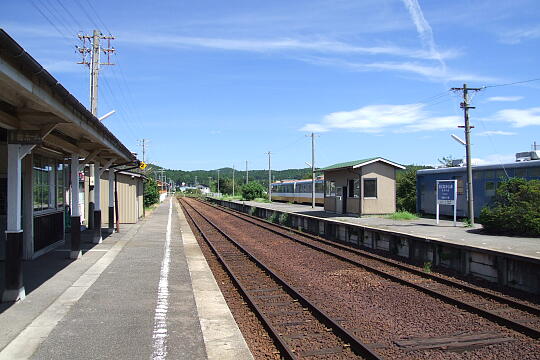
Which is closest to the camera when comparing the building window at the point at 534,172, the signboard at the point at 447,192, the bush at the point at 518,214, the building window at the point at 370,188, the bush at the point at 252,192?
the bush at the point at 518,214

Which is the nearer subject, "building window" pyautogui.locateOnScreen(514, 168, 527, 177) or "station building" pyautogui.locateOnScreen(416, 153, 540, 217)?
"building window" pyautogui.locateOnScreen(514, 168, 527, 177)

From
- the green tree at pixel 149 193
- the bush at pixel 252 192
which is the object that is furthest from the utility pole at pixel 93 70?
the bush at pixel 252 192

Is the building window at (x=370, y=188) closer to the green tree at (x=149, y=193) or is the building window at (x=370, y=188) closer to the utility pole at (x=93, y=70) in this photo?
the utility pole at (x=93, y=70)

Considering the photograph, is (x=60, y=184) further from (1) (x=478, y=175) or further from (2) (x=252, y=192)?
(2) (x=252, y=192)

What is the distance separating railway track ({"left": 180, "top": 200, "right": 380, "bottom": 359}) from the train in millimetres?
32296

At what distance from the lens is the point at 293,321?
677cm

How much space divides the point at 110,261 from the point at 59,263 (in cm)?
117

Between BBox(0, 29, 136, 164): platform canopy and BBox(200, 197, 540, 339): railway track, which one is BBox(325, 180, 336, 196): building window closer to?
BBox(200, 197, 540, 339): railway track

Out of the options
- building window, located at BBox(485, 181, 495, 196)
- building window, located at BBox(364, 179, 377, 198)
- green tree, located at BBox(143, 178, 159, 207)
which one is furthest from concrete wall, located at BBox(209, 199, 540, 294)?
green tree, located at BBox(143, 178, 159, 207)

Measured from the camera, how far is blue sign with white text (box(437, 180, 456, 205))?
19.3 m

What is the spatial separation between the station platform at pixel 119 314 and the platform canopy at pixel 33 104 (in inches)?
101

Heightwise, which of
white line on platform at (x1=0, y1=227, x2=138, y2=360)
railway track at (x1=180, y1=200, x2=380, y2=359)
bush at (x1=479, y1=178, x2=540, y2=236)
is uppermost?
bush at (x1=479, y1=178, x2=540, y2=236)

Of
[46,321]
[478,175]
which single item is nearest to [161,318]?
[46,321]

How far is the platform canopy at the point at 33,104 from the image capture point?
5125 mm
